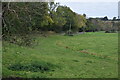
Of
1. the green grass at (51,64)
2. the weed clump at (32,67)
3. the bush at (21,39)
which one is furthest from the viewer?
the weed clump at (32,67)

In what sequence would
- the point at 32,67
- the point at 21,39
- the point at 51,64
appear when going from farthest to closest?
the point at 51,64 < the point at 32,67 < the point at 21,39

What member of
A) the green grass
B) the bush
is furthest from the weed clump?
the bush

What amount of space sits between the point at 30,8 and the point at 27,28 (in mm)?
595

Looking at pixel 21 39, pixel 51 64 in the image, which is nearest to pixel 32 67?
pixel 51 64

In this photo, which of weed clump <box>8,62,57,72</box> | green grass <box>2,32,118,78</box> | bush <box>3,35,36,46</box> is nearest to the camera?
bush <box>3,35,36,46</box>

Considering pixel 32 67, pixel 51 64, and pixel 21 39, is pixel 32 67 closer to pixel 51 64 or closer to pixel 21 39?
pixel 51 64

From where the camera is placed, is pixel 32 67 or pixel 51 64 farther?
pixel 51 64

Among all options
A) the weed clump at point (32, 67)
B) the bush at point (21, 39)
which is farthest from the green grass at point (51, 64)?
the bush at point (21, 39)

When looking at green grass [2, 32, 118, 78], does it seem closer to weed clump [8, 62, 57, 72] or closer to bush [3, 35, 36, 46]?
weed clump [8, 62, 57, 72]

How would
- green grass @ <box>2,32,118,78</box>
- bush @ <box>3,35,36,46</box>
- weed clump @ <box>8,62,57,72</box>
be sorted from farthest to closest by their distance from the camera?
weed clump @ <box>8,62,57,72</box>, green grass @ <box>2,32,118,78</box>, bush @ <box>3,35,36,46</box>

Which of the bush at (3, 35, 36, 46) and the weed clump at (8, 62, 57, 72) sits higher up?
the bush at (3, 35, 36, 46)

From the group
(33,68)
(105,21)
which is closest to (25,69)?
(33,68)

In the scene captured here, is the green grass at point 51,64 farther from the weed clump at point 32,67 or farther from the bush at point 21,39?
the bush at point 21,39

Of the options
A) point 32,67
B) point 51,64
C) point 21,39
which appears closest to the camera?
point 21,39
